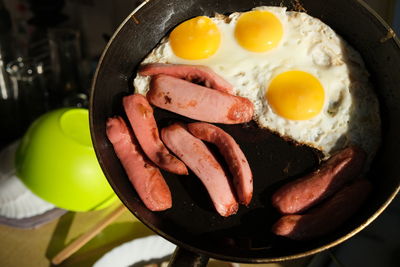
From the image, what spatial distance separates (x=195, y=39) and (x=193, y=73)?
107 millimetres

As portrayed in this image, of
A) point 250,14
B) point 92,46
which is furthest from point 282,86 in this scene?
point 92,46

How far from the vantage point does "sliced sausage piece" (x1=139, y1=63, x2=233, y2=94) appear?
1193 millimetres

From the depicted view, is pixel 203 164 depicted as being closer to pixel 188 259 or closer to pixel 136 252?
pixel 188 259

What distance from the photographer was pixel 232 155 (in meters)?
1.08

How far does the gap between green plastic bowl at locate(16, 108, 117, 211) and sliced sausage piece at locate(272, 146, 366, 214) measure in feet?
3.47

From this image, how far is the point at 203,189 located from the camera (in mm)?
1121

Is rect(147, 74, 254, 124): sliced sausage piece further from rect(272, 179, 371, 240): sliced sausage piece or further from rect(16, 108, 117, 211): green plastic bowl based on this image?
rect(16, 108, 117, 211): green plastic bowl

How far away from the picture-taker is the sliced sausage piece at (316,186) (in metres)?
1.06

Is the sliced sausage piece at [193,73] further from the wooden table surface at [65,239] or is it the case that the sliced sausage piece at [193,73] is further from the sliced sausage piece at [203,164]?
the wooden table surface at [65,239]

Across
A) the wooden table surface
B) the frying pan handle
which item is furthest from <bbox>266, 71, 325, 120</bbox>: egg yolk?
the wooden table surface

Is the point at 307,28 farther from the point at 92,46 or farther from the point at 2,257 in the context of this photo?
the point at 92,46

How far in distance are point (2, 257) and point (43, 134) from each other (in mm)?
587

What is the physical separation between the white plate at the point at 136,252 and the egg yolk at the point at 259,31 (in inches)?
37.7

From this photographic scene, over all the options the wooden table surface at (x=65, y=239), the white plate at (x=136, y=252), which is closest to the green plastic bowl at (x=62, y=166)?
the wooden table surface at (x=65, y=239)
